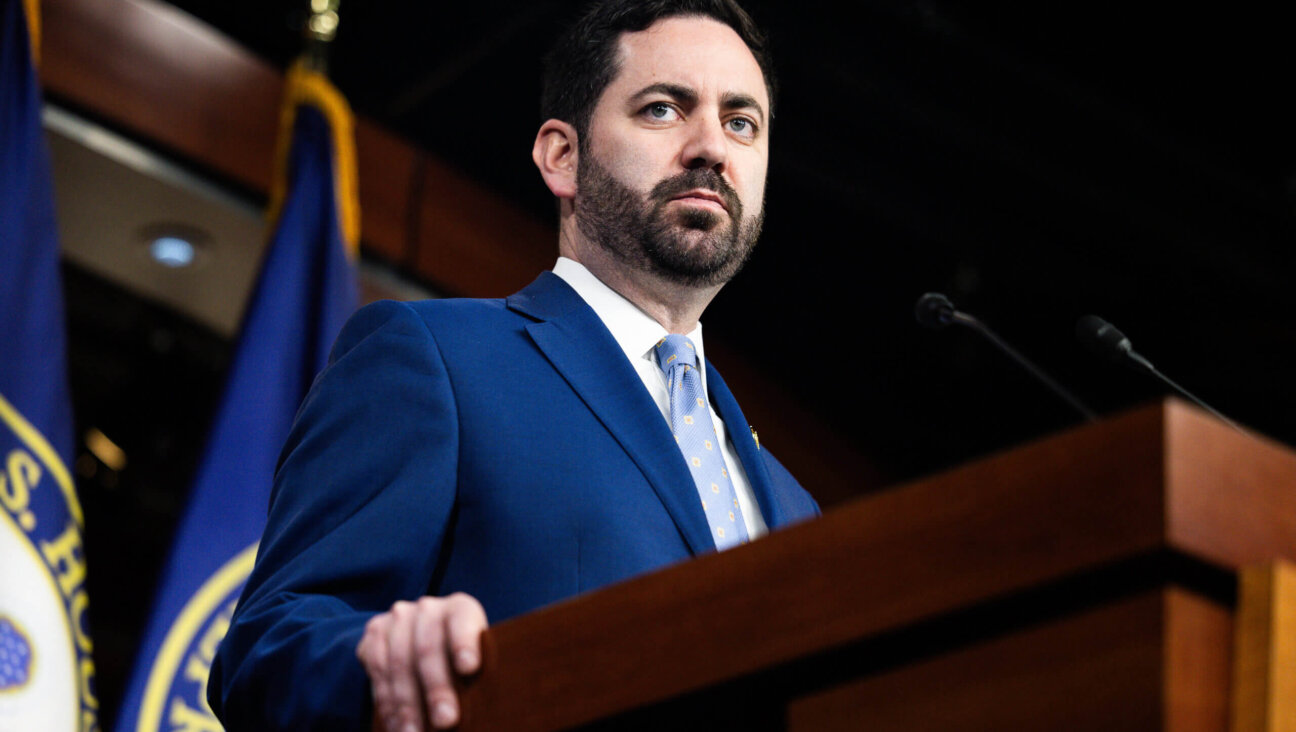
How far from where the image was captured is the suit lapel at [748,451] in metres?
1.41

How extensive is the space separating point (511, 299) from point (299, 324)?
1.71 metres

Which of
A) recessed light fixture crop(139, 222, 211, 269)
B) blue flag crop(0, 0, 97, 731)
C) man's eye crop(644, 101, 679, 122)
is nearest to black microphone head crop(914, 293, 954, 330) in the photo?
man's eye crop(644, 101, 679, 122)

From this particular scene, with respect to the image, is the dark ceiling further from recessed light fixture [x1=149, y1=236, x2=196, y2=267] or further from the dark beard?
the dark beard

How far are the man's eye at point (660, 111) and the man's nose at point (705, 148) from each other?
48 mm

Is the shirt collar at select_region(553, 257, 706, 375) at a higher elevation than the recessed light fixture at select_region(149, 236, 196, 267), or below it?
below

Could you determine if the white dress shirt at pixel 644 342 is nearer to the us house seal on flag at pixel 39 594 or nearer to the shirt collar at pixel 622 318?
the shirt collar at pixel 622 318

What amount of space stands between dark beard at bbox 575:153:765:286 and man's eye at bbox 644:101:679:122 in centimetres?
9

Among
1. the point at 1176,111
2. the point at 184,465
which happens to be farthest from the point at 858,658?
the point at 184,465

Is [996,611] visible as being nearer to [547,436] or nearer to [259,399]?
[547,436]

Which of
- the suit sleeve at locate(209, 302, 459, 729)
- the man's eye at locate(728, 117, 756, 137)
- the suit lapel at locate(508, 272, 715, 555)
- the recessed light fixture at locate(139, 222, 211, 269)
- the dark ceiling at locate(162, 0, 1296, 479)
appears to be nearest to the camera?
the suit sleeve at locate(209, 302, 459, 729)

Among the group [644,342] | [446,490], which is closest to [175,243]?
[644,342]

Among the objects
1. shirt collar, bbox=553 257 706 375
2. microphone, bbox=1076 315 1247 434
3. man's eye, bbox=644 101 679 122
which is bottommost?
shirt collar, bbox=553 257 706 375

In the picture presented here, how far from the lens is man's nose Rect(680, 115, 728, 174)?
1.55 metres

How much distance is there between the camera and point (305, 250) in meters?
3.14
